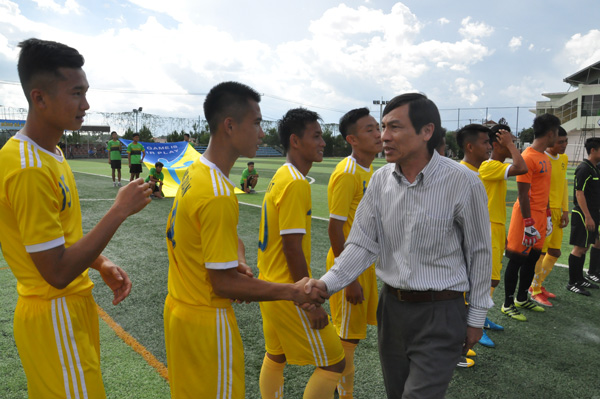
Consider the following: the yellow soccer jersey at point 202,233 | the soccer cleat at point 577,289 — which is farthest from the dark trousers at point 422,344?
the soccer cleat at point 577,289

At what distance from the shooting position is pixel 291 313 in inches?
105

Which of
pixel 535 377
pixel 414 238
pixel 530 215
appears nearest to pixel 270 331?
pixel 414 238

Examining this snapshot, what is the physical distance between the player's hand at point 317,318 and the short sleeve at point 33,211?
4.73 feet

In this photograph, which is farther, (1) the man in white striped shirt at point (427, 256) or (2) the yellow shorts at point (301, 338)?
(2) the yellow shorts at point (301, 338)

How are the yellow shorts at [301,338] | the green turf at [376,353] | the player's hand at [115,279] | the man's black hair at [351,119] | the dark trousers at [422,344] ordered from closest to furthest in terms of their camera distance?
the dark trousers at [422,344] → the player's hand at [115,279] → the yellow shorts at [301,338] → the green turf at [376,353] → the man's black hair at [351,119]

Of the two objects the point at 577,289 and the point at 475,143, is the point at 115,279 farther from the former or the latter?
the point at 577,289

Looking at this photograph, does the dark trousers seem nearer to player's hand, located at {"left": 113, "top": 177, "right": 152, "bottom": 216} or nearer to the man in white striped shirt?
the man in white striped shirt

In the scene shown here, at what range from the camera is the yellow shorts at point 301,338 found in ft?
8.70

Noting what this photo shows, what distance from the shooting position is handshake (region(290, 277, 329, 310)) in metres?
2.24

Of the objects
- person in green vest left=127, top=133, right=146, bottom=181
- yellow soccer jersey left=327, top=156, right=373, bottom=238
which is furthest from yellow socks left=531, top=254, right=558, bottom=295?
person in green vest left=127, top=133, right=146, bottom=181

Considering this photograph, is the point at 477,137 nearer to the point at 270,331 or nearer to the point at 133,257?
the point at 270,331

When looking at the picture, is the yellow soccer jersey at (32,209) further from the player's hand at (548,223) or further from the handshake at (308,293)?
the player's hand at (548,223)

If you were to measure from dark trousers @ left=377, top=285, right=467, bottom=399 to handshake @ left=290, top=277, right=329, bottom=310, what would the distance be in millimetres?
430

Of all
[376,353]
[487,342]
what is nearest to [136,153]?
[376,353]
